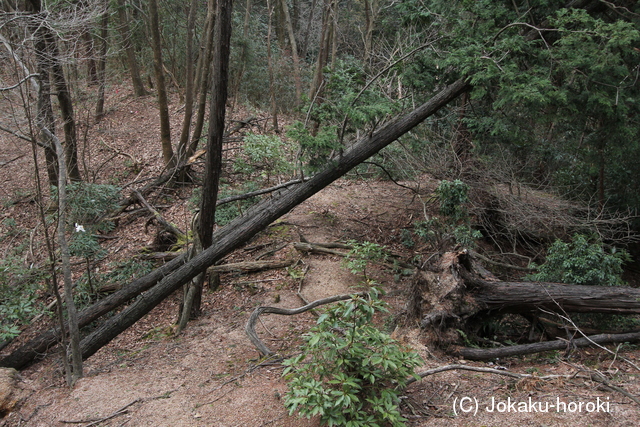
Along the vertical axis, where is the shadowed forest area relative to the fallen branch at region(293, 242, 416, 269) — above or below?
above

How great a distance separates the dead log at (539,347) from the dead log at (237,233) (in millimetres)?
3433

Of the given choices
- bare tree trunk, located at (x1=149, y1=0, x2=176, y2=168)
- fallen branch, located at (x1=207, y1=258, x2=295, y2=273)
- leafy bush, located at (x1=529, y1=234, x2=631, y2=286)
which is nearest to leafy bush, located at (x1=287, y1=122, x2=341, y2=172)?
fallen branch, located at (x1=207, y1=258, x2=295, y2=273)

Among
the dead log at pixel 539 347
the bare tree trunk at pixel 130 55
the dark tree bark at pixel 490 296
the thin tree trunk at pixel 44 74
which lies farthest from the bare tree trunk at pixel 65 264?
the bare tree trunk at pixel 130 55

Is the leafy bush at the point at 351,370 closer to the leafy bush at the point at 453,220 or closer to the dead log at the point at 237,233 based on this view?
the dead log at the point at 237,233

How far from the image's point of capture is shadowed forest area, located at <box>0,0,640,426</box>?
4211 millimetres

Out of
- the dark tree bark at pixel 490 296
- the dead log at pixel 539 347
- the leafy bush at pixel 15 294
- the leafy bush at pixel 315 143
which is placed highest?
the leafy bush at pixel 315 143

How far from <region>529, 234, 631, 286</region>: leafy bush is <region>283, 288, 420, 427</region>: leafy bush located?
3655 mm

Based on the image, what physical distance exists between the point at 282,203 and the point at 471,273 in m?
3.12

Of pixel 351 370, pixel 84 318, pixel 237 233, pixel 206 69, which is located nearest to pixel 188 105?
pixel 206 69

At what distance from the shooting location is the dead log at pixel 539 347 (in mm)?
5164

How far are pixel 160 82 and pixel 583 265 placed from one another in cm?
1065

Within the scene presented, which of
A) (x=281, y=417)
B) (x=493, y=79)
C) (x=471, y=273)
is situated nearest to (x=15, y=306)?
(x=281, y=417)

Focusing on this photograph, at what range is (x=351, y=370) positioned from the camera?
374 cm

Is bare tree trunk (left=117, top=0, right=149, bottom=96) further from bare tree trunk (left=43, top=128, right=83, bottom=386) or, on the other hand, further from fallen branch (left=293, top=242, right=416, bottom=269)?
bare tree trunk (left=43, top=128, right=83, bottom=386)
